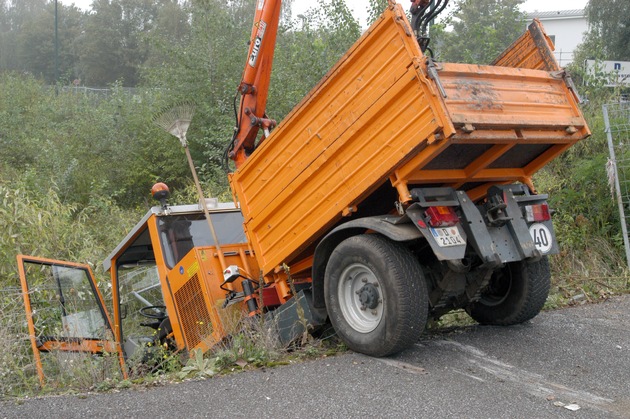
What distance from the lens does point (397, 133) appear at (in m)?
4.93

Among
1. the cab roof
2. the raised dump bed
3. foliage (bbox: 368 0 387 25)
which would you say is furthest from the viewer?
foliage (bbox: 368 0 387 25)

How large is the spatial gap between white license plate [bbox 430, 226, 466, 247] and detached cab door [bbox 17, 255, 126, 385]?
3.32 metres

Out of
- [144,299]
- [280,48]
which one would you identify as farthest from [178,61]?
[144,299]

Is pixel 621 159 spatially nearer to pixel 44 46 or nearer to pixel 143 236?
pixel 143 236

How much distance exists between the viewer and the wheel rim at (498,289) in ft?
20.3

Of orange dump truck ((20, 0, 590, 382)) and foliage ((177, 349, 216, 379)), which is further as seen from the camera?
foliage ((177, 349, 216, 379))

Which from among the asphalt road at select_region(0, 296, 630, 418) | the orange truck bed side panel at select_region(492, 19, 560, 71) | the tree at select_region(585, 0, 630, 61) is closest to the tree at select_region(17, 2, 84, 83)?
the tree at select_region(585, 0, 630, 61)

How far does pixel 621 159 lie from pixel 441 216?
561 cm

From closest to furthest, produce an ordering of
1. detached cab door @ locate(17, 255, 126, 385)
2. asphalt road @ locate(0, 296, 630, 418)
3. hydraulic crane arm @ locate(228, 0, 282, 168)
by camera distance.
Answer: asphalt road @ locate(0, 296, 630, 418) → detached cab door @ locate(17, 255, 126, 385) → hydraulic crane arm @ locate(228, 0, 282, 168)

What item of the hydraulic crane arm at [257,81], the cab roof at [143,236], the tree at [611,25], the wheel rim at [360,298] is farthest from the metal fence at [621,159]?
the tree at [611,25]

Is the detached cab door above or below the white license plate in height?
above

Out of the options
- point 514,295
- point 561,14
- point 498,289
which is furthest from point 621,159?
point 561,14

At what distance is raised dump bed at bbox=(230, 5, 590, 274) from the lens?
480 centimetres

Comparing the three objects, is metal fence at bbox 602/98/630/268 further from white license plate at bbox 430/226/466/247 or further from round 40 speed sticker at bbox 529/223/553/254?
white license plate at bbox 430/226/466/247
